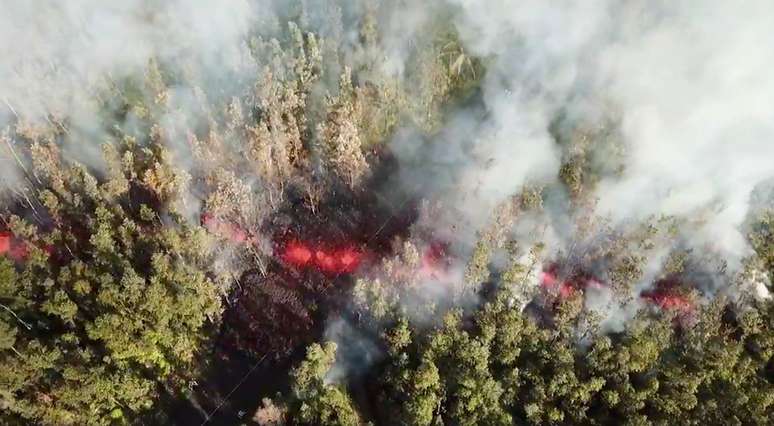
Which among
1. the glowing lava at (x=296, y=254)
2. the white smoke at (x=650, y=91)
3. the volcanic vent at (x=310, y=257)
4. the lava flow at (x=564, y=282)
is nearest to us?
the volcanic vent at (x=310, y=257)

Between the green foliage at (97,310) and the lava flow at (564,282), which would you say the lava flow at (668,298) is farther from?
the green foliage at (97,310)

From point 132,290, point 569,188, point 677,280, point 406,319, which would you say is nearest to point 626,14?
point 569,188

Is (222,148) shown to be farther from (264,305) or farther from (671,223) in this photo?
(671,223)

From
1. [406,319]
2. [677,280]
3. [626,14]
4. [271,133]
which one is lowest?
[406,319]

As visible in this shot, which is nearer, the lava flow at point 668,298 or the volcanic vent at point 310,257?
the lava flow at point 668,298

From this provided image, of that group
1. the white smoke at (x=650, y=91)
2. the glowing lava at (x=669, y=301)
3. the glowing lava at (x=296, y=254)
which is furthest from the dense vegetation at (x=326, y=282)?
the white smoke at (x=650, y=91)

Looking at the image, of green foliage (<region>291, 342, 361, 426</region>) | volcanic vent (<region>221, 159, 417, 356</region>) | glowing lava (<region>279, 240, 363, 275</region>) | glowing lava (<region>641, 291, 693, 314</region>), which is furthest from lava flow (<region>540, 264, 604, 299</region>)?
green foliage (<region>291, 342, 361, 426</region>)

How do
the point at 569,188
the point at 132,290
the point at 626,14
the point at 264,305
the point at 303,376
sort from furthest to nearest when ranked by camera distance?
the point at 626,14
the point at 569,188
the point at 264,305
the point at 132,290
the point at 303,376

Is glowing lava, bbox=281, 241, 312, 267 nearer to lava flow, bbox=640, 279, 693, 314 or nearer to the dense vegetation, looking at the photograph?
the dense vegetation
